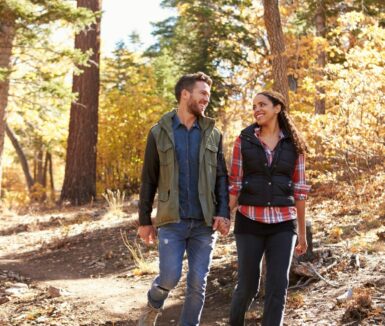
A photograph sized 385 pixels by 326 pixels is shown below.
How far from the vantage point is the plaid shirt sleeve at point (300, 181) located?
4215mm

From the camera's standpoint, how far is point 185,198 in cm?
404

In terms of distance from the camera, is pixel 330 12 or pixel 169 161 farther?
pixel 330 12

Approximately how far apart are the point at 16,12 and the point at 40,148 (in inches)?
684

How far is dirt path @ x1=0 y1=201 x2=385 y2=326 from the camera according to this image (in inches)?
204

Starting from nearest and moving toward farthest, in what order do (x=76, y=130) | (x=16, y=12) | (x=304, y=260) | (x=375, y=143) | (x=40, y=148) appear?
(x=304, y=260) → (x=375, y=143) → (x=16, y=12) → (x=76, y=130) → (x=40, y=148)

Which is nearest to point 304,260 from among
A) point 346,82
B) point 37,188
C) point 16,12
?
point 346,82

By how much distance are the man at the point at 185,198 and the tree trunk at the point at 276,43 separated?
13.6 ft

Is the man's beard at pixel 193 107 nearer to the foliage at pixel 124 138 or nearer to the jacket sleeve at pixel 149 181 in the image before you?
the jacket sleeve at pixel 149 181

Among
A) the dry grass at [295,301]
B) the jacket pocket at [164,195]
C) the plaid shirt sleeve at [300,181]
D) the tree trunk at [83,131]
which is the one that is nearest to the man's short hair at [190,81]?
the jacket pocket at [164,195]

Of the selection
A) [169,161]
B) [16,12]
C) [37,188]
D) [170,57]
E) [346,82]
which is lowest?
[37,188]

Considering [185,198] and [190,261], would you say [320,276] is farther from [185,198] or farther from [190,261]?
[185,198]

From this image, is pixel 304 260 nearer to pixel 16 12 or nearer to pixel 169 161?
pixel 169 161

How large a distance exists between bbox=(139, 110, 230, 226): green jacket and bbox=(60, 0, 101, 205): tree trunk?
35.2ft

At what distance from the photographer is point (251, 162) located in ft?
13.6
